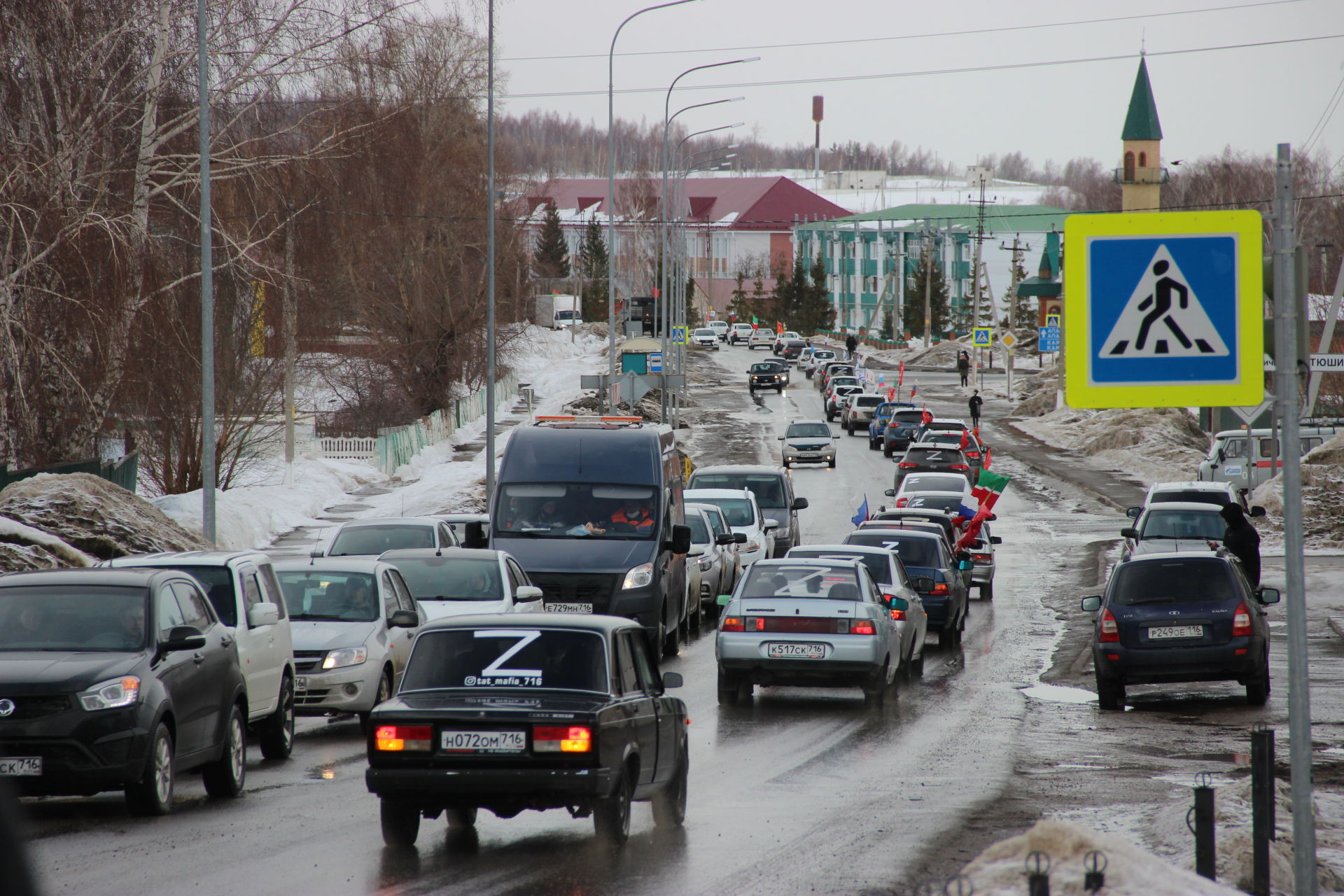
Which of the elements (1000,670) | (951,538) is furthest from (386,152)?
(1000,670)

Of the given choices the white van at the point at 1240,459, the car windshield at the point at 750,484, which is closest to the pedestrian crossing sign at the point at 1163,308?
the car windshield at the point at 750,484

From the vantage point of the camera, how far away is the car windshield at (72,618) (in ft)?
34.0

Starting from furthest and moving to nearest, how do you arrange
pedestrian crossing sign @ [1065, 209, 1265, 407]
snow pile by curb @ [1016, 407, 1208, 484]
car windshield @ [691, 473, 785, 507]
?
snow pile by curb @ [1016, 407, 1208, 484] → car windshield @ [691, 473, 785, 507] → pedestrian crossing sign @ [1065, 209, 1265, 407]

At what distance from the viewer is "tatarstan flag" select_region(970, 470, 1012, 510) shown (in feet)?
105

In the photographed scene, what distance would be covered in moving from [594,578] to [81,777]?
31.3 feet

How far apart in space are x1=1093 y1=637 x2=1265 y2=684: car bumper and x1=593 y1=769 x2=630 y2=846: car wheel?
8113mm

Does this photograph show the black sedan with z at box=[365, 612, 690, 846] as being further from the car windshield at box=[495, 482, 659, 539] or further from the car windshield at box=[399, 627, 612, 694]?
the car windshield at box=[495, 482, 659, 539]

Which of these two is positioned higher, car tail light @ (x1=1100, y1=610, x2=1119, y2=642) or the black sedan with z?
the black sedan with z

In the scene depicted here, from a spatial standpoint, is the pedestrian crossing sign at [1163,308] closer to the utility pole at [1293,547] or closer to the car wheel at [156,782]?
the utility pole at [1293,547]

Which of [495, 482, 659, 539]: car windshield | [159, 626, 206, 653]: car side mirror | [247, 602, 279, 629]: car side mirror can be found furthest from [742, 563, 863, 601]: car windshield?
[159, 626, 206, 653]: car side mirror

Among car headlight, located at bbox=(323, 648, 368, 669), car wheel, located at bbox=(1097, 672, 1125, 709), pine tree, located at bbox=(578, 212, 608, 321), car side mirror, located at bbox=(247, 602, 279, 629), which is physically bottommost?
car wheel, located at bbox=(1097, 672, 1125, 709)

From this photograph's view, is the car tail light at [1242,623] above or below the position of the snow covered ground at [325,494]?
above

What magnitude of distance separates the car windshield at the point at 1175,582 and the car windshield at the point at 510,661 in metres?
8.59

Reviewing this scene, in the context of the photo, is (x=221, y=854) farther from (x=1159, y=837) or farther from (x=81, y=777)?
(x=1159, y=837)
